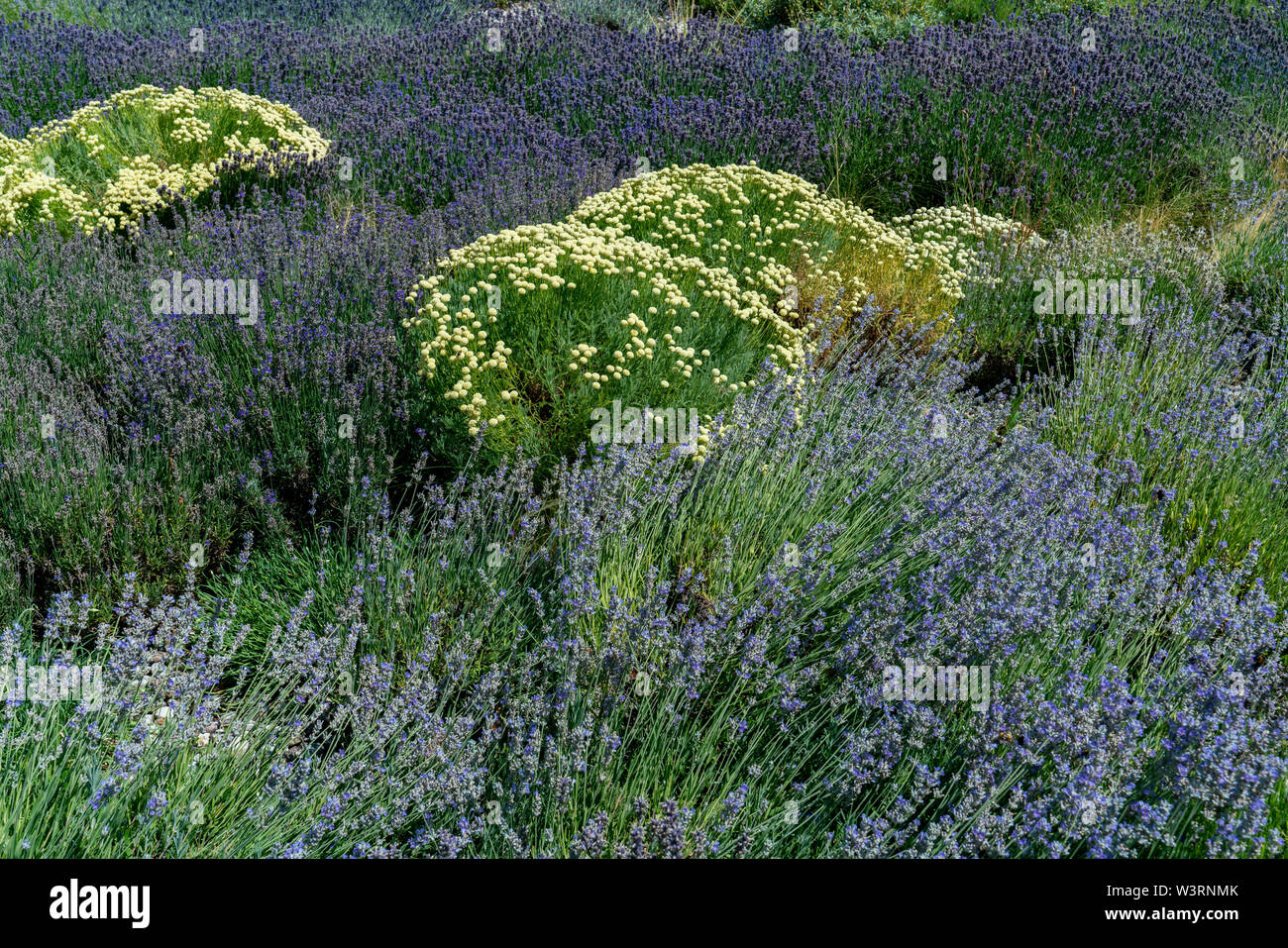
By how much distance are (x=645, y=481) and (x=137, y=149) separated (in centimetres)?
475

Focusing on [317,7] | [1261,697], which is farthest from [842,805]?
[317,7]

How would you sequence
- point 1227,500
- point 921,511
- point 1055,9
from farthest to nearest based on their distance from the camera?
point 1055,9 → point 1227,500 → point 921,511

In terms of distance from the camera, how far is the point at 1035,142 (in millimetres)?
6254

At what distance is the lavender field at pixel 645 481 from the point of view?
2.08 metres

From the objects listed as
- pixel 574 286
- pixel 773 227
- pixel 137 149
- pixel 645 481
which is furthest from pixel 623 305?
pixel 137 149

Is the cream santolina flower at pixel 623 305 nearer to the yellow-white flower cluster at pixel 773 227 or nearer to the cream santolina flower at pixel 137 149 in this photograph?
the yellow-white flower cluster at pixel 773 227

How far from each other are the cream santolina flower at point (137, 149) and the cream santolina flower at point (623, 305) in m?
2.29

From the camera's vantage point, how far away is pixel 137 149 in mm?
5938

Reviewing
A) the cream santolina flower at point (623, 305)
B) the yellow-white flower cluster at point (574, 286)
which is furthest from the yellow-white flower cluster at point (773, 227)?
the yellow-white flower cluster at point (574, 286)

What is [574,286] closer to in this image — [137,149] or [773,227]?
[773,227]

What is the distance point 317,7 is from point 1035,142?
766 centimetres

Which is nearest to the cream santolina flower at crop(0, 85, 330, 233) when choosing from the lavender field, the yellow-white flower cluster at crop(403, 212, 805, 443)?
the lavender field

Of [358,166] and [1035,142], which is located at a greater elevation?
[1035,142]
